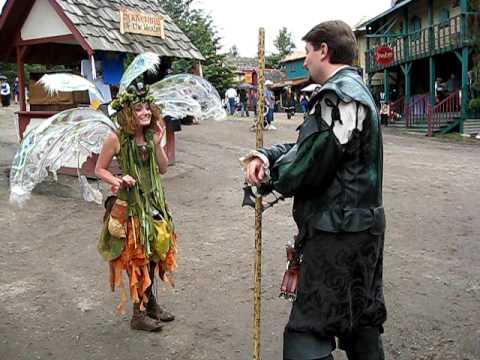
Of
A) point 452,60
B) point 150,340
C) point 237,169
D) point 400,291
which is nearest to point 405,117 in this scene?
point 452,60

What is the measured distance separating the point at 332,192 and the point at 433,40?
21952mm

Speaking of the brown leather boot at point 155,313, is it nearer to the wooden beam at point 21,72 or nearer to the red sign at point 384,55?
the wooden beam at point 21,72

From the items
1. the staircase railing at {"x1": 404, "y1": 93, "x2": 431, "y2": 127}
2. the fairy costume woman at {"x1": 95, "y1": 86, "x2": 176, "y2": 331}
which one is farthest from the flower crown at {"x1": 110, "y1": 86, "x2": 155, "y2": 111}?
the staircase railing at {"x1": 404, "y1": 93, "x2": 431, "y2": 127}

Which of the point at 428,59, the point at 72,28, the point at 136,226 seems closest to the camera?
the point at 136,226

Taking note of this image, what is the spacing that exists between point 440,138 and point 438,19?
7.87 metres

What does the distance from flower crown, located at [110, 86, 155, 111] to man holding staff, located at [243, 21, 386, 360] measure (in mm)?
1670

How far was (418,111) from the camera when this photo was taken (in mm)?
23641

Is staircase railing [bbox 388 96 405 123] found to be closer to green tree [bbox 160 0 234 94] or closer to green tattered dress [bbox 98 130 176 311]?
green tree [bbox 160 0 234 94]

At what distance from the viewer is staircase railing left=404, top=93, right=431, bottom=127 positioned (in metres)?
22.8

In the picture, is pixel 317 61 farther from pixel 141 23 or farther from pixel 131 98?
pixel 141 23

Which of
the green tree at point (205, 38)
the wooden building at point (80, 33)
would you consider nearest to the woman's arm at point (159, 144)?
the wooden building at point (80, 33)

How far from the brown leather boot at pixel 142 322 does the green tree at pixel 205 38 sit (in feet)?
91.9

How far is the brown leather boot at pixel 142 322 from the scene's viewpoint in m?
4.21

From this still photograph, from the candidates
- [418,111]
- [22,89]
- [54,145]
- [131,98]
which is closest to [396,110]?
[418,111]
